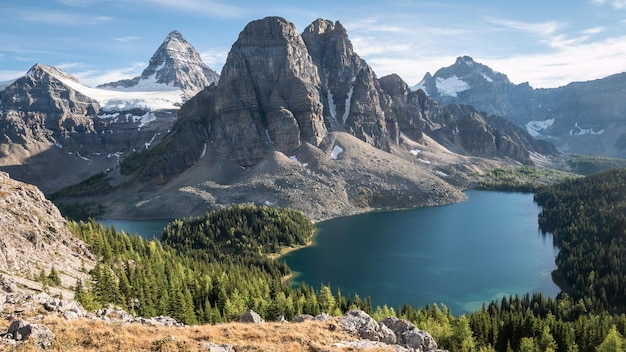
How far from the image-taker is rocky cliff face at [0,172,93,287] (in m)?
53.2

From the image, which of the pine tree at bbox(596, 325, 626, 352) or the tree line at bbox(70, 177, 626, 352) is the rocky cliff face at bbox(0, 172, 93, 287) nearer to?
the tree line at bbox(70, 177, 626, 352)

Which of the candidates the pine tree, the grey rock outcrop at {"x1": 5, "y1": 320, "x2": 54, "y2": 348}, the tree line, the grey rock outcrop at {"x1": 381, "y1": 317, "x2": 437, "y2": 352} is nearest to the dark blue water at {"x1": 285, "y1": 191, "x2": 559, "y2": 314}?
the tree line

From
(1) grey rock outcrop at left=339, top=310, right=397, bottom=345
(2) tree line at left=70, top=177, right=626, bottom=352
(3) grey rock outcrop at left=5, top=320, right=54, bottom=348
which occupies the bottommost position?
(2) tree line at left=70, top=177, right=626, bottom=352

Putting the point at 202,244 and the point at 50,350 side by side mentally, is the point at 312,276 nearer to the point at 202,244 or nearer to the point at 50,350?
the point at 202,244

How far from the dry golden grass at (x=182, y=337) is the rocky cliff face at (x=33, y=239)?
27.1 m

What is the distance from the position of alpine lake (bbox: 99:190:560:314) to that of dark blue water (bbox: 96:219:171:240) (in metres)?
Answer: 0.42

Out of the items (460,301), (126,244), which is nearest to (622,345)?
(460,301)

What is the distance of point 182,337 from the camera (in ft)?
97.7

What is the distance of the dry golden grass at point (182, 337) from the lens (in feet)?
90.2

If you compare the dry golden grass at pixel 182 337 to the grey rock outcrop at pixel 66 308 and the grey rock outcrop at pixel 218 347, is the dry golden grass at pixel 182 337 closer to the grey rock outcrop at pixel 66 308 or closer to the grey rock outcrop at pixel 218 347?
the grey rock outcrop at pixel 218 347

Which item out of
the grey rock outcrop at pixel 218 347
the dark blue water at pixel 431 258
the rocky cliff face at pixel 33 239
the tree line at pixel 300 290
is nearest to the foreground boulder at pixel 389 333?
the grey rock outcrop at pixel 218 347

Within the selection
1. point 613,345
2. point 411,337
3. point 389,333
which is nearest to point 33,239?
point 389,333

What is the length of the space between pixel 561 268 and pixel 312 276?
52602mm

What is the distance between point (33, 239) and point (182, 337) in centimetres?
4149
